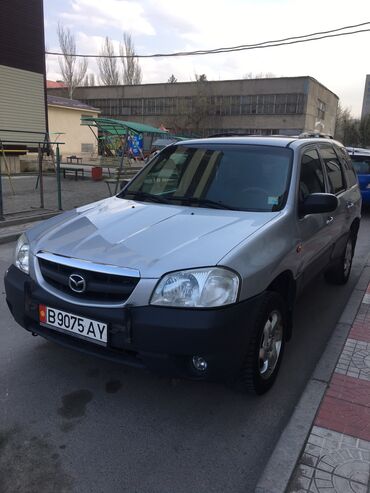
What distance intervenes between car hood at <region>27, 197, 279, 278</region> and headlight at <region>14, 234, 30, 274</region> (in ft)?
0.19

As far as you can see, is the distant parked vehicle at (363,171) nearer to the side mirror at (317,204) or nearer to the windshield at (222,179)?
the windshield at (222,179)

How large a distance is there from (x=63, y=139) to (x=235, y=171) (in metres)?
32.2

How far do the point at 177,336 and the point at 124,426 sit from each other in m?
0.76

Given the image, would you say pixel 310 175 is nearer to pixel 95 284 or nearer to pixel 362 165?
pixel 95 284

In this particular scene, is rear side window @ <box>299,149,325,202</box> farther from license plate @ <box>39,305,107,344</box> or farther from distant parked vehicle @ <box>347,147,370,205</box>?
distant parked vehicle @ <box>347,147,370,205</box>

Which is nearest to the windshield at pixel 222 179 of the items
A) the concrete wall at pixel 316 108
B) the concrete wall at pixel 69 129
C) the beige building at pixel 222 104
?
the concrete wall at pixel 69 129

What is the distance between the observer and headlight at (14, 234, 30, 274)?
120 inches

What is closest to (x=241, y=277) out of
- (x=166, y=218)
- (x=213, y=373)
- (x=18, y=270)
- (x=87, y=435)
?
(x=213, y=373)

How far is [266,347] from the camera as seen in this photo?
2984 millimetres

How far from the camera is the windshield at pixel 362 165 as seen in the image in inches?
433

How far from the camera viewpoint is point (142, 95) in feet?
186

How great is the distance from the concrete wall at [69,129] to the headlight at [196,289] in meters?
31.3

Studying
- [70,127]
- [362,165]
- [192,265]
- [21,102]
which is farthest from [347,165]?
[70,127]

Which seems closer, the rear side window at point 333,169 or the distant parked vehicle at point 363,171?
the rear side window at point 333,169
